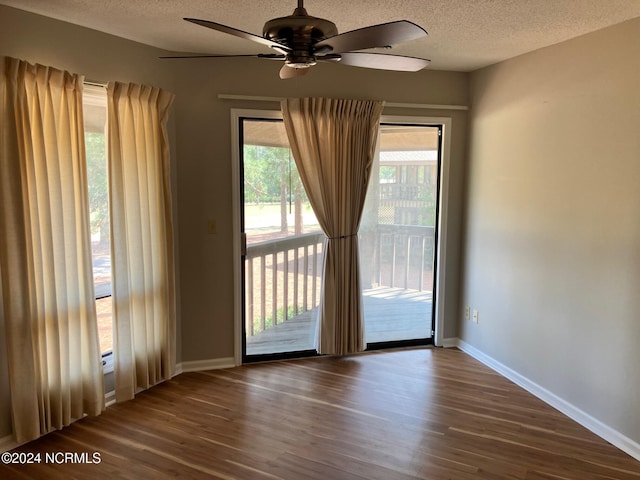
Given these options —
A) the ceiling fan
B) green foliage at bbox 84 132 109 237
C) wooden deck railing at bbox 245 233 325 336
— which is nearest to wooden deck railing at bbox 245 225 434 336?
wooden deck railing at bbox 245 233 325 336

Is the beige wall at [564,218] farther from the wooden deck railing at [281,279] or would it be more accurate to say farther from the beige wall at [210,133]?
the wooden deck railing at [281,279]

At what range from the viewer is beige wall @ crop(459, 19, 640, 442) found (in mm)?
2535

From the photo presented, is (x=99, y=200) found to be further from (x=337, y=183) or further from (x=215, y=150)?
(x=337, y=183)

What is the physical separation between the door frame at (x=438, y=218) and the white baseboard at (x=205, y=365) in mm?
62

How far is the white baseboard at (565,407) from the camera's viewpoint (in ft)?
8.38

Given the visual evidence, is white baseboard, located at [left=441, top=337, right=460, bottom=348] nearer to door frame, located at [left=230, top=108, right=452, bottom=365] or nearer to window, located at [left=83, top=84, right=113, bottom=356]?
door frame, located at [left=230, top=108, right=452, bottom=365]

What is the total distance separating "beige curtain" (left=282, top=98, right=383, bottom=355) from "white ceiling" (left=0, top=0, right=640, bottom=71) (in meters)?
0.64

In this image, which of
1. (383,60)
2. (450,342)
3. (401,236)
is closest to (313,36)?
(383,60)

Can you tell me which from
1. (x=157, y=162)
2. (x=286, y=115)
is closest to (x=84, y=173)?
(x=157, y=162)

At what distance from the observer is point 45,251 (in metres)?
2.47

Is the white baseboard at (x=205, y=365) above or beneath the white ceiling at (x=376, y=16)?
beneath

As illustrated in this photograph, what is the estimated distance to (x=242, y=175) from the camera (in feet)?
11.5

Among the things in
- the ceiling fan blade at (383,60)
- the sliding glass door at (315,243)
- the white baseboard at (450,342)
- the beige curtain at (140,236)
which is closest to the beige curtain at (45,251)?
the beige curtain at (140,236)

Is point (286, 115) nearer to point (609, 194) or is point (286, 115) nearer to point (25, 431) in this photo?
point (609, 194)
